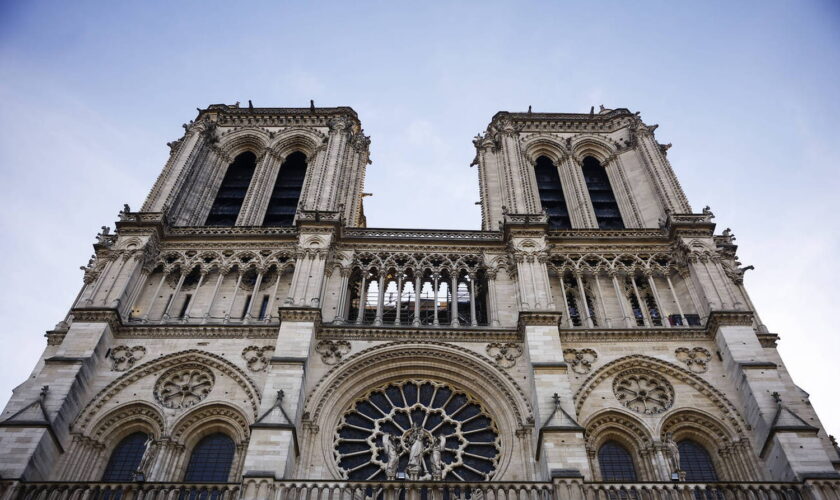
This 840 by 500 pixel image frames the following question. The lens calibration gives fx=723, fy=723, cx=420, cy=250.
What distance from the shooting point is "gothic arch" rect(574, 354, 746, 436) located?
62.8ft

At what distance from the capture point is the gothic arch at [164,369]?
62.7 ft

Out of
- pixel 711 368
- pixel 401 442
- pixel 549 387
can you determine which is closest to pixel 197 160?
pixel 401 442

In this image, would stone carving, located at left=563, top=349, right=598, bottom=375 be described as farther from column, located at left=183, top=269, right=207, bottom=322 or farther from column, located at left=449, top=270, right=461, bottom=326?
column, located at left=183, top=269, right=207, bottom=322

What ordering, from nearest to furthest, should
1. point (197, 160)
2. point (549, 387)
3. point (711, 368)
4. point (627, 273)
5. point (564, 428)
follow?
point (564, 428)
point (549, 387)
point (711, 368)
point (627, 273)
point (197, 160)

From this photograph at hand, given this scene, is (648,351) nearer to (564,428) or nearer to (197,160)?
(564,428)

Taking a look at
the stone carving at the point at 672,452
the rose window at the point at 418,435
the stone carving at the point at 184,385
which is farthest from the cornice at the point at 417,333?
the stone carving at the point at 672,452

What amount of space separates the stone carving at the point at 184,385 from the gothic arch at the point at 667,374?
10227 millimetres

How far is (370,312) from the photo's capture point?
24.8m

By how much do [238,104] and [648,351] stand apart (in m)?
22.8

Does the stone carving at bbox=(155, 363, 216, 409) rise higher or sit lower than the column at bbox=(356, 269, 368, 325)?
lower

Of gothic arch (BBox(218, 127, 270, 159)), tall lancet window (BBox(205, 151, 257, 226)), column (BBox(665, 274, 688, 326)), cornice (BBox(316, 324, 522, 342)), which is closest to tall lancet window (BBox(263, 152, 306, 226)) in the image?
tall lancet window (BBox(205, 151, 257, 226))

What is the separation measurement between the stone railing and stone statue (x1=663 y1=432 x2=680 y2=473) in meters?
1.33

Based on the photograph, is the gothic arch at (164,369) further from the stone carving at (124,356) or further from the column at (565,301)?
the column at (565,301)

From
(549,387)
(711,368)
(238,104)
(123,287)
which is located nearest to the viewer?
(549,387)
